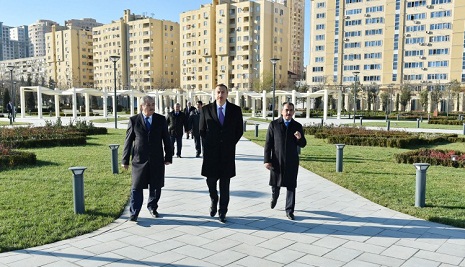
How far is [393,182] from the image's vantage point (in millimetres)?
8383

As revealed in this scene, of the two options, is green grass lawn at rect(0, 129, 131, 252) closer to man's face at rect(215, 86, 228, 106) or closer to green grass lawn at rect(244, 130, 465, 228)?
man's face at rect(215, 86, 228, 106)

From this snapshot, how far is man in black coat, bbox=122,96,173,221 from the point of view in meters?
5.43

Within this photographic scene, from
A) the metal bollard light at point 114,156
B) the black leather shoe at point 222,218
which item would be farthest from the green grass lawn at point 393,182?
the metal bollard light at point 114,156

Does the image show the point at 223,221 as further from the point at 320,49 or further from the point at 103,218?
the point at 320,49

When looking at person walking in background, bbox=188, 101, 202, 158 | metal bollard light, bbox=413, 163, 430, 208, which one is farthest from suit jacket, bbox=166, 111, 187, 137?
metal bollard light, bbox=413, 163, 430, 208

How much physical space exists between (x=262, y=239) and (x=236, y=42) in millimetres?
76874

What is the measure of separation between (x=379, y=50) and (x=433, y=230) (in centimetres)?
6673

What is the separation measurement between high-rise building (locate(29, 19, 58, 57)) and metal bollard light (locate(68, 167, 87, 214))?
625ft

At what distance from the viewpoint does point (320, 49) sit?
2864 inches

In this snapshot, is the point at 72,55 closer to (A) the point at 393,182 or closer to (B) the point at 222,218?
(A) the point at 393,182

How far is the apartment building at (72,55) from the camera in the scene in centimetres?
10550

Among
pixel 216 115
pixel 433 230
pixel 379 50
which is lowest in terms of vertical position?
pixel 433 230

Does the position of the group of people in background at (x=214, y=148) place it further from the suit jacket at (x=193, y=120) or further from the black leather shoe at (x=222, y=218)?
the suit jacket at (x=193, y=120)

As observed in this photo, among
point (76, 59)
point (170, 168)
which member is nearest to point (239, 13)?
point (76, 59)
